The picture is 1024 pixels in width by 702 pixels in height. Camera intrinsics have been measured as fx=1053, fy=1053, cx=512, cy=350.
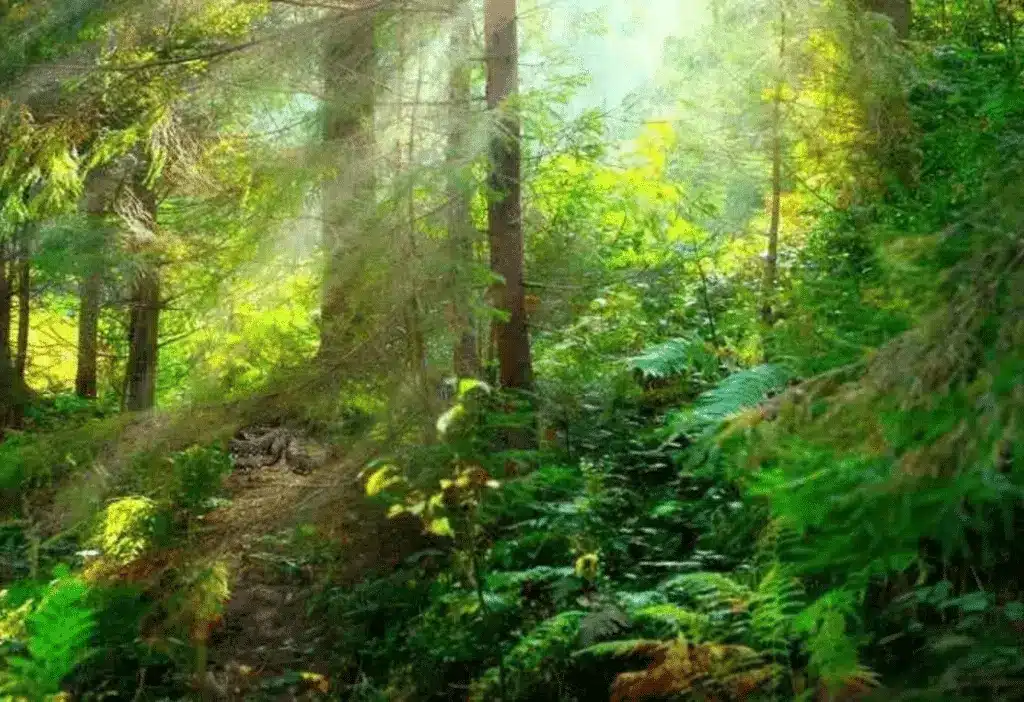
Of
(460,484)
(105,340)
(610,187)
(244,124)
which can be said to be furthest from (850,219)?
(105,340)

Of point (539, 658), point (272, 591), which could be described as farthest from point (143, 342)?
point (539, 658)

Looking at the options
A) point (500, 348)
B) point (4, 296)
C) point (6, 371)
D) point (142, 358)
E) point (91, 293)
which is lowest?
point (500, 348)

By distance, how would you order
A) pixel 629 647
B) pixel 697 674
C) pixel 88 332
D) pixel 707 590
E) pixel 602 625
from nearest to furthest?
pixel 697 674, pixel 629 647, pixel 602 625, pixel 707 590, pixel 88 332

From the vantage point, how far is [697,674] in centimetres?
421

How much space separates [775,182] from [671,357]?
1.37 meters

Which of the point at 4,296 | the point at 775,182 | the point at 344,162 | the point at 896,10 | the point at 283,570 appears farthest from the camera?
the point at 4,296

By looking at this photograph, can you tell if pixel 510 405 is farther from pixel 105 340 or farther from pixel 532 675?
pixel 105 340

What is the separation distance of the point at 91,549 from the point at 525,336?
135 inches

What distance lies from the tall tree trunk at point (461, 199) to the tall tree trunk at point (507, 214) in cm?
20

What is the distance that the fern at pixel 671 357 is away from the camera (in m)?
6.60

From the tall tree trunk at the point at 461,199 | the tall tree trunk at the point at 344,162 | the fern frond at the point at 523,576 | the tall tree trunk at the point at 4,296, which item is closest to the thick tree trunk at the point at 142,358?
the tall tree trunk at the point at 4,296

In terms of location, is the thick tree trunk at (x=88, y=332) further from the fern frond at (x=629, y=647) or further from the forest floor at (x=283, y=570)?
the fern frond at (x=629, y=647)

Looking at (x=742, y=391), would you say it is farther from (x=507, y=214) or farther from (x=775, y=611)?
(x=507, y=214)

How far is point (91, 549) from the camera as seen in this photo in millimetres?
7488
